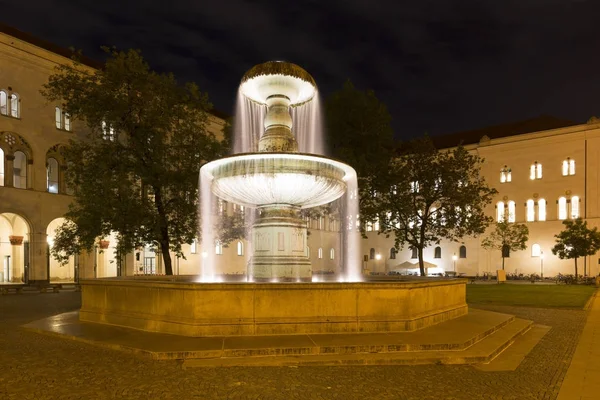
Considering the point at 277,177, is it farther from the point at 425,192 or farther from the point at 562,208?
the point at 562,208

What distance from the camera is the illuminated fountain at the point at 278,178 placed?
38.1 ft

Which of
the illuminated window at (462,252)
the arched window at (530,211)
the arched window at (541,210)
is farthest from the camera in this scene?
the illuminated window at (462,252)

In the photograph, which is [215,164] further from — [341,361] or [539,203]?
[539,203]

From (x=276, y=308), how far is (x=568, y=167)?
5158 centimetres

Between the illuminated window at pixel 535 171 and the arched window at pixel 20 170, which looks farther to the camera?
the illuminated window at pixel 535 171

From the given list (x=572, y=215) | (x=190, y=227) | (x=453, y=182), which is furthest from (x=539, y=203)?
(x=190, y=227)

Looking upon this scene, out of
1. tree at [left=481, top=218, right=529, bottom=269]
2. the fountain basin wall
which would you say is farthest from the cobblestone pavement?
tree at [left=481, top=218, right=529, bottom=269]

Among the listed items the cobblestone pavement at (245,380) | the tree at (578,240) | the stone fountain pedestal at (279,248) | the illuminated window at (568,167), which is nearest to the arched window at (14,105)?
the stone fountain pedestal at (279,248)

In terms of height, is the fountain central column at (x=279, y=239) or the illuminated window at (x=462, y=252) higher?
the fountain central column at (x=279, y=239)

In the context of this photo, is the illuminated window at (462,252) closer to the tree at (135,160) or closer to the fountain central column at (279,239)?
the tree at (135,160)

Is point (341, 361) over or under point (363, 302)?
under

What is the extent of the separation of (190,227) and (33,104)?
1811 cm

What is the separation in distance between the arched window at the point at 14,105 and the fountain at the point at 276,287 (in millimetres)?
21817

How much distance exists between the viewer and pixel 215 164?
12.1 m
